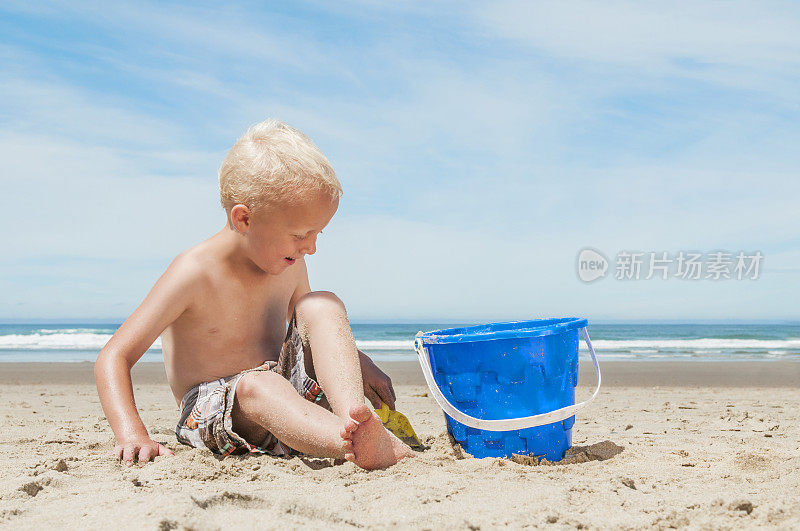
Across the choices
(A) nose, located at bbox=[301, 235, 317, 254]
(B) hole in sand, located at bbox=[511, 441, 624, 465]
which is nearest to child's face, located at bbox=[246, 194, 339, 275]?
(A) nose, located at bbox=[301, 235, 317, 254]

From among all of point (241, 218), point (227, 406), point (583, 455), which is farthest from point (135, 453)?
point (583, 455)

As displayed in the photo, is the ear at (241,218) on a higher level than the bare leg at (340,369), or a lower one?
higher

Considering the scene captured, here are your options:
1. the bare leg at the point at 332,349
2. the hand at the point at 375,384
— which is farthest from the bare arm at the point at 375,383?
the bare leg at the point at 332,349

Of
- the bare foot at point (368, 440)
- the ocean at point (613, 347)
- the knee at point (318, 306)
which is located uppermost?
the knee at point (318, 306)

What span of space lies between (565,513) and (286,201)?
1318 millimetres

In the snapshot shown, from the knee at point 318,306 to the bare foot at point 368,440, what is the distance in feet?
1.40

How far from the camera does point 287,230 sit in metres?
2.27

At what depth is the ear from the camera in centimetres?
230

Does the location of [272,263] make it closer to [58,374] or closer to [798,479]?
[798,479]

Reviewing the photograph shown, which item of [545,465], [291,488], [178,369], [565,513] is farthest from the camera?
[178,369]

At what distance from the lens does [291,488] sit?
1.87 meters

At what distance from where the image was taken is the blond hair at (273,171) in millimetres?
2211

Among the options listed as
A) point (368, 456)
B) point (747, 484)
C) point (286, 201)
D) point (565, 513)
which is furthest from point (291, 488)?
point (747, 484)

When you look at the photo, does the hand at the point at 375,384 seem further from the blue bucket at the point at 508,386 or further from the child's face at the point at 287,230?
the child's face at the point at 287,230
